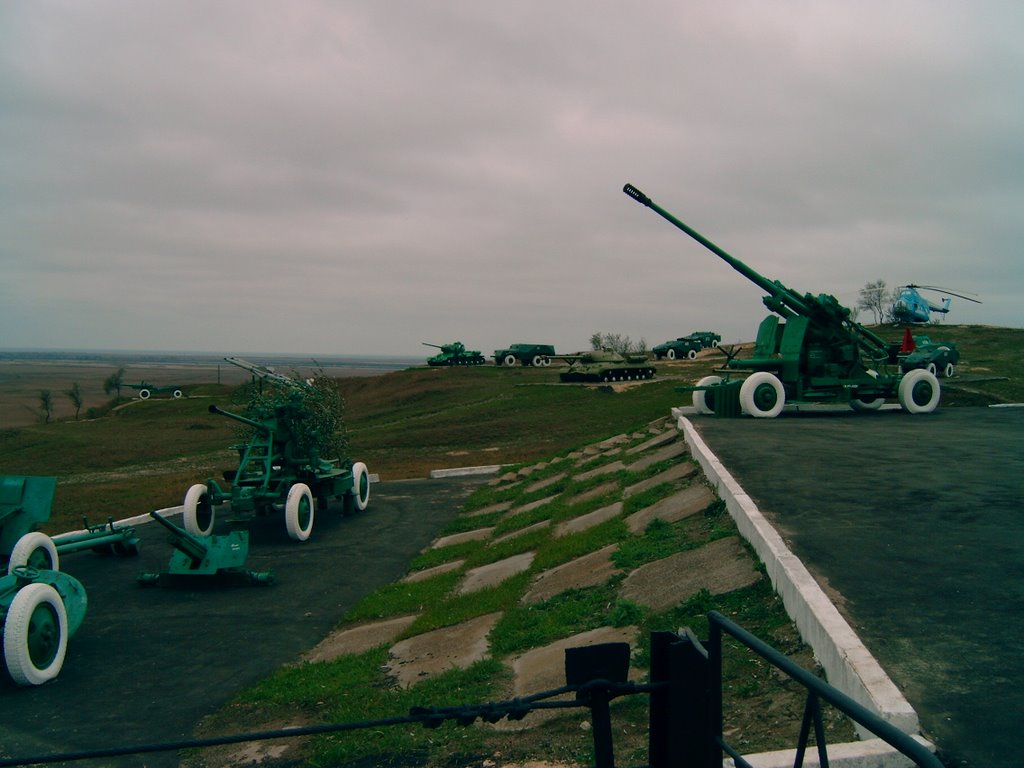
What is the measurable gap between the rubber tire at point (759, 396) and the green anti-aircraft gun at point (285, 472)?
8716mm

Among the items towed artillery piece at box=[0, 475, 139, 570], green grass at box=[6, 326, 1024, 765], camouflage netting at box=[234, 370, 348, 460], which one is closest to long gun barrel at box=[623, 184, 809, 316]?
green grass at box=[6, 326, 1024, 765]

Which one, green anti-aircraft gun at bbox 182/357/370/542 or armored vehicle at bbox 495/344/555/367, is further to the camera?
armored vehicle at bbox 495/344/555/367

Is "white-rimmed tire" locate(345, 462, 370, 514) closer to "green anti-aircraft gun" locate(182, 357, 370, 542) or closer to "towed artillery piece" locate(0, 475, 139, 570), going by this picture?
"green anti-aircraft gun" locate(182, 357, 370, 542)

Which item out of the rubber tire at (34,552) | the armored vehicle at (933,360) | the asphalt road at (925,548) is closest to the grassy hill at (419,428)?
the armored vehicle at (933,360)

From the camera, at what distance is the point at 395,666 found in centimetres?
839

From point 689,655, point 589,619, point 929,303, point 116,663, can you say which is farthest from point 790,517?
point 929,303

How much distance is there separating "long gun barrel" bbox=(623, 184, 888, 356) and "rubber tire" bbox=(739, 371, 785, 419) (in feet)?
6.44

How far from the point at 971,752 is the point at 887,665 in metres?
0.89

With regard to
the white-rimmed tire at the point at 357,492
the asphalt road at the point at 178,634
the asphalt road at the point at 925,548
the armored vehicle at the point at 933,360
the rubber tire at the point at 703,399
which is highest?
the armored vehicle at the point at 933,360

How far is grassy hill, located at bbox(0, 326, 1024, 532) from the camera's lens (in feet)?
81.6

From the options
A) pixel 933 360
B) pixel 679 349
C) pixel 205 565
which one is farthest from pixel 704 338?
pixel 205 565

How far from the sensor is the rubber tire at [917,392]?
1797 centimetres

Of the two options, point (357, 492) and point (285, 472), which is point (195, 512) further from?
point (357, 492)

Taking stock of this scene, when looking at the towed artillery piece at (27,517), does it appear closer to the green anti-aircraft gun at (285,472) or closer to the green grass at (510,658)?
the green grass at (510,658)
